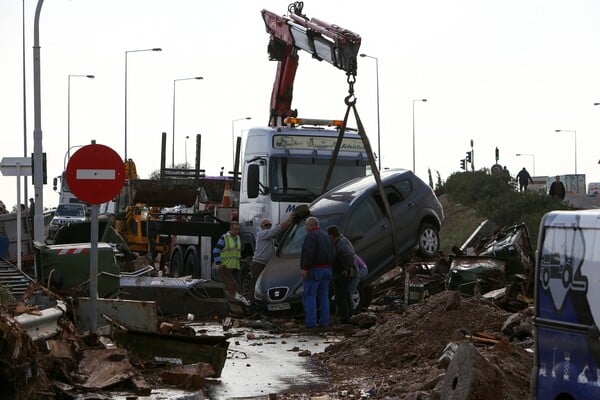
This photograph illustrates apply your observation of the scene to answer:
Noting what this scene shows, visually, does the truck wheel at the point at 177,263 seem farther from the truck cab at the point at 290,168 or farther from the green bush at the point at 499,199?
the green bush at the point at 499,199

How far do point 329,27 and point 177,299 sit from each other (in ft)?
28.5

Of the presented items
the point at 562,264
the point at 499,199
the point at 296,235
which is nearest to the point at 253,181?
the point at 296,235

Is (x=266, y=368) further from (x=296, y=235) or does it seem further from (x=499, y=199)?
(x=499, y=199)

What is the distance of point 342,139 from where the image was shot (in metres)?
25.9

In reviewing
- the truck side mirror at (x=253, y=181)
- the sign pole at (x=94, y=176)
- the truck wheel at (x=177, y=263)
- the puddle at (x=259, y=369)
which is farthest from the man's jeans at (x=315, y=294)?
the truck wheel at (x=177, y=263)

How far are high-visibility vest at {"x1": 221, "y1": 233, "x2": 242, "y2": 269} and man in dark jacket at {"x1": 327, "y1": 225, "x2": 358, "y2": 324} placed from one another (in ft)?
15.2

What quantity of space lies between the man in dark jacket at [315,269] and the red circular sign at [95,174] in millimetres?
6333

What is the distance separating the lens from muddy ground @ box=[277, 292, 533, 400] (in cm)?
1257

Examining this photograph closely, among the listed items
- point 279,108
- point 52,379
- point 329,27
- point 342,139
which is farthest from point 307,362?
point 279,108

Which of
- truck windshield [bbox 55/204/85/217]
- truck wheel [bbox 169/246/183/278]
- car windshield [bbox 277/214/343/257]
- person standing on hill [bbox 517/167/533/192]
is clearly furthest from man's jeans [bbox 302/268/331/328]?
truck windshield [bbox 55/204/85/217]

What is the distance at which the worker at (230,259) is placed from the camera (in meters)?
25.0

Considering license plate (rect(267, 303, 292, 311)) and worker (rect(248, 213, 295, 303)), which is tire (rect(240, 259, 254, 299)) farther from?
license plate (rect(267, 303, 292, 311))

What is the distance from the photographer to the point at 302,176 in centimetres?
2617

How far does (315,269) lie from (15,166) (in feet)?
29.9
